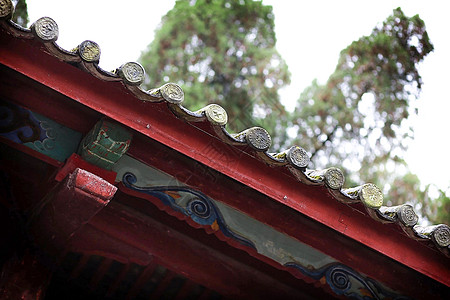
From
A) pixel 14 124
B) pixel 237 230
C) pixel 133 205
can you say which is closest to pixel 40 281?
pixel 133 205

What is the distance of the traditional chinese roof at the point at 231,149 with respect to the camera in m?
2.43

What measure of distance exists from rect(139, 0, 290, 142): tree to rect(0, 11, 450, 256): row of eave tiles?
917cm

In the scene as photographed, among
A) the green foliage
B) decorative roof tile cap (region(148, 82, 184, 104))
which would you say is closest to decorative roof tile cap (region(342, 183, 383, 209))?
decorative roof tile cap (region(148, 82, 184, 104))

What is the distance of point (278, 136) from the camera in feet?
41.1

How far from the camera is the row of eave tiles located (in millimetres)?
2355

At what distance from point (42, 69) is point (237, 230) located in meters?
1.29

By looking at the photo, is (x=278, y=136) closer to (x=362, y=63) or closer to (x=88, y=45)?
(x=362, y=63)

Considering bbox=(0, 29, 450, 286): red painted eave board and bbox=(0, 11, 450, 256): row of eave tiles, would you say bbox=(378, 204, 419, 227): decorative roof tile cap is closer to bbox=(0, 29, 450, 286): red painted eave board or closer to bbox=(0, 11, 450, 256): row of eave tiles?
bbox=(0, 11, 450, 256): row of eave tiles

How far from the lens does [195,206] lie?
9.71 ft

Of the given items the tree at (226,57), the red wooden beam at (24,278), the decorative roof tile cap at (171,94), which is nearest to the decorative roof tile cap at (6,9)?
the decorative roof tile cap at (171,94)

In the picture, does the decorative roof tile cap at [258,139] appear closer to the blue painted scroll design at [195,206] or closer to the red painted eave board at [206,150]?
the red painted eave board at [206,150]

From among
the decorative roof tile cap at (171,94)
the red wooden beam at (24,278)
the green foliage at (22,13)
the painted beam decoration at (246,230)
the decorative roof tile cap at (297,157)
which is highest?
the decorative roof tile cap at (297,157)

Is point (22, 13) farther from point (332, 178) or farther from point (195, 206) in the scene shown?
point (332, 178)

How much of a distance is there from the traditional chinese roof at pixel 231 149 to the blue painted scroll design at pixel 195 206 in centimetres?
14
